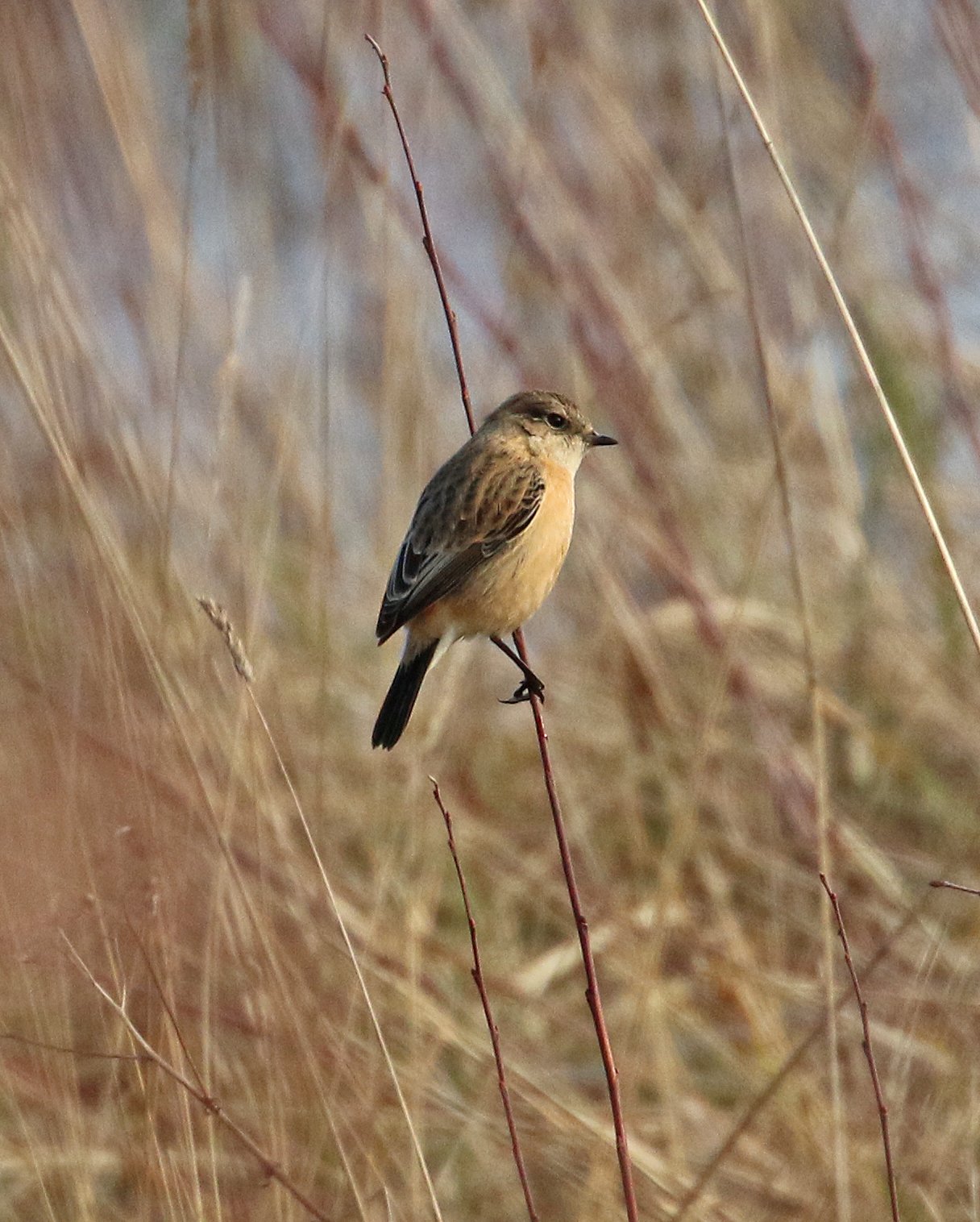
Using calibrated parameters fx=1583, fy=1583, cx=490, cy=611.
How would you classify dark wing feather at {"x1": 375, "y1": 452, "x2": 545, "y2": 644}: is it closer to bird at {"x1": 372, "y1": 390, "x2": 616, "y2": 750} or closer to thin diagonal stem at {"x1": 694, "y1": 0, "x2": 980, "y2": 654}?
bird at {"x1": 372, "y1": 390, "x2": 616, "y2": 750}

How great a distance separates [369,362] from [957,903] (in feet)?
9.20

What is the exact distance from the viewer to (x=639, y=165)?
4277 mm

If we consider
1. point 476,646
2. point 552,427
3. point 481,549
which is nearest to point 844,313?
point 481,549

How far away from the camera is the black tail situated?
3184 millimetres

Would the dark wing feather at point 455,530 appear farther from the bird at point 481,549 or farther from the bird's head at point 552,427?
the bird's head at point 552,427

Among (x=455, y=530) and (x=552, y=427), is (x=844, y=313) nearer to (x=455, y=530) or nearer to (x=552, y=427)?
(x=455, y=530)

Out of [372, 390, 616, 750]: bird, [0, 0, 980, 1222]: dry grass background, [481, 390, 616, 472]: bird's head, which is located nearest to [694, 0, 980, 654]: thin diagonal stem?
[0, 0, 980, 1222]: dry grass background

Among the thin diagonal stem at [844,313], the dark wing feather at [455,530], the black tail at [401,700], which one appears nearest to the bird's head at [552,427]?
the dark wing feather at [455,530]

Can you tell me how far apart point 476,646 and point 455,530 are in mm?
891

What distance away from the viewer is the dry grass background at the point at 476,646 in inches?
112

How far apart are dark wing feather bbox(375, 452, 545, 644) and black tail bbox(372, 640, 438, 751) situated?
4.1 inches

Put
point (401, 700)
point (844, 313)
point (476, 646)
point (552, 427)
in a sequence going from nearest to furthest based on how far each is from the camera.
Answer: point (844, 313), point (401, 700), point (552, 427), point (476, 646)

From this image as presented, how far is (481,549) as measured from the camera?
3.47m

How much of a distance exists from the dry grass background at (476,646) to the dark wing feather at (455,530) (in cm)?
24
